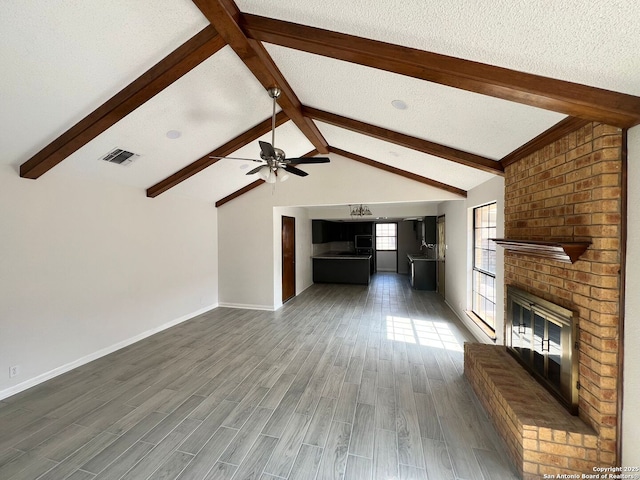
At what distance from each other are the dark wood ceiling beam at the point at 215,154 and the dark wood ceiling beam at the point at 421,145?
2.12 feet

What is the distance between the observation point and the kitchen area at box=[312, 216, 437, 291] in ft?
27.0

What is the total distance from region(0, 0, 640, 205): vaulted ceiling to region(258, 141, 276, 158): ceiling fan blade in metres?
0.64

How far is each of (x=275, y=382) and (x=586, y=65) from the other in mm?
3493

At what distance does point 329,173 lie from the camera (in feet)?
16.7

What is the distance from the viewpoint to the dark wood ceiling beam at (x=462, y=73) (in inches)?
59.6

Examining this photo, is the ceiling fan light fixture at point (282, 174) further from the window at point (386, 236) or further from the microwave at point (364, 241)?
the window at point (386, 236)

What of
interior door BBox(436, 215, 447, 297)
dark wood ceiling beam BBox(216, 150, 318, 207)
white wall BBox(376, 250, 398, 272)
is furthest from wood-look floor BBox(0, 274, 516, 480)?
white wall BBox(376, 250, 398, 272)

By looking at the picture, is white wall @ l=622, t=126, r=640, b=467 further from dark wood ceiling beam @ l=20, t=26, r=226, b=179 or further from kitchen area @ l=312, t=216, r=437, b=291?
kitchen area @ l=312, t=216, r=437, b=291

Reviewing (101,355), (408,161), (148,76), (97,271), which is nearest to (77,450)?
(101,355)

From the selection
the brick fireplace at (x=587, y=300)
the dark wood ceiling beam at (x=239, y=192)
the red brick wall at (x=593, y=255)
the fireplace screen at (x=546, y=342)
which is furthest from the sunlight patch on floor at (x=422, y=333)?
the dark wood ceiling beam at (x=239, y=192)

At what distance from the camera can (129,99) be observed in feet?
7.58

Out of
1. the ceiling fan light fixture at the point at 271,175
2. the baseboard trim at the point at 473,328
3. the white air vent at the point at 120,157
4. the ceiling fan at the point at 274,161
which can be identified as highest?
the white air vent at the point at 120,157

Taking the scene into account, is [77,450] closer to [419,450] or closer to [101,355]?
[101,355]

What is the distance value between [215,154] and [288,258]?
10.5 feet
